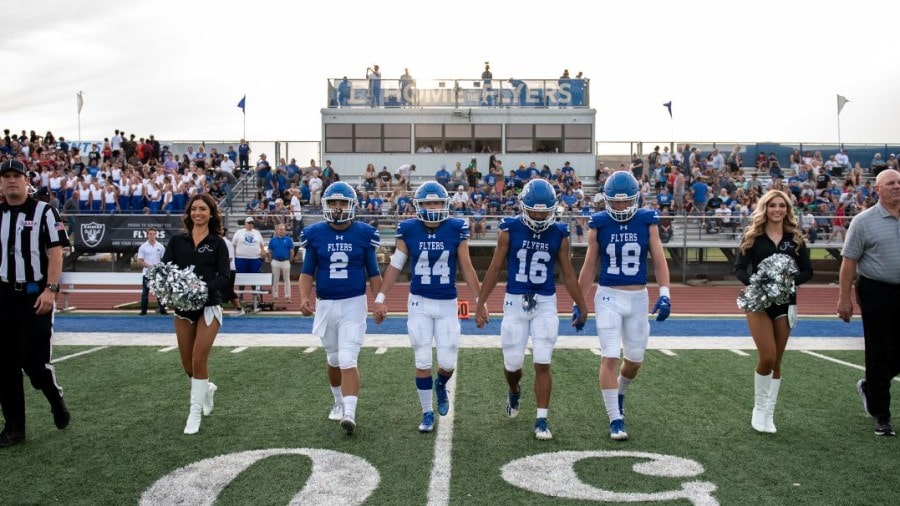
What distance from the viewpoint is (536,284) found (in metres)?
5.85

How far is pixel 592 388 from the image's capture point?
759 centimetres

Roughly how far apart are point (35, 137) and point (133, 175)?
27.2 ft

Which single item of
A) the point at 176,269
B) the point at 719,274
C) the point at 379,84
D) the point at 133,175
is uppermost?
the point at 379,84

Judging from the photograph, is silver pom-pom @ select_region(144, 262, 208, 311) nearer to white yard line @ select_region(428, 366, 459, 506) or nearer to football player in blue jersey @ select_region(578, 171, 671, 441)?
white yard line @ select_region(428, 366, 459, 506)

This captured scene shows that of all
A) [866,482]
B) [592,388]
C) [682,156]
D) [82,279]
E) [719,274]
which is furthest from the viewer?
[682,156]

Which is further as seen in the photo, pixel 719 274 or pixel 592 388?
pixel 719 274

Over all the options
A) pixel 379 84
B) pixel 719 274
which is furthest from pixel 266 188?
pixel 719 274

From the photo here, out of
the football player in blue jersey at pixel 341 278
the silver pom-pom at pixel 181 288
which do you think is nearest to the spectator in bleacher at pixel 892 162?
the football player in blue jersey at pixel 341 278

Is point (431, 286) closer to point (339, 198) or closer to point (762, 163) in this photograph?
point (339, 198)

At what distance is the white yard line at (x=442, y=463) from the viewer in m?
4.44

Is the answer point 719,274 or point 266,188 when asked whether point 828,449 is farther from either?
point 266,188

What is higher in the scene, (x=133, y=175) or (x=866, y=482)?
(x=133, y=175)

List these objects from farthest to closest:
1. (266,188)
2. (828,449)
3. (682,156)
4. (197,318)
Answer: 1. (682,156)
2. (266,188)
3. (197,318)
4. (828,449)

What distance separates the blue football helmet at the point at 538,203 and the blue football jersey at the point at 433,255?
22.9 inches
